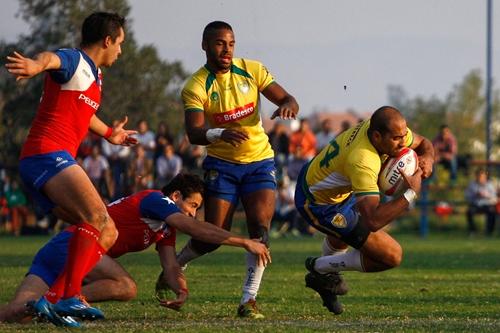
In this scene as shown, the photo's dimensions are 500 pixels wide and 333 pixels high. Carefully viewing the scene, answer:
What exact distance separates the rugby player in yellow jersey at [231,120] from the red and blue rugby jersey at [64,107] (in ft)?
4.86

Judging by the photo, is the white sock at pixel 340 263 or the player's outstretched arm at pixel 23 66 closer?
the player's outstretched arm at pixel 23 66

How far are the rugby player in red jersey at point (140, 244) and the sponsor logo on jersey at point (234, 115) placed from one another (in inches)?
32.6

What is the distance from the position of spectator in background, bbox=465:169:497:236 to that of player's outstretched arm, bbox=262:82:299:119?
1821 cm

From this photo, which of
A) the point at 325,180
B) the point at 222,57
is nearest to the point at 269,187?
the point at 325,180

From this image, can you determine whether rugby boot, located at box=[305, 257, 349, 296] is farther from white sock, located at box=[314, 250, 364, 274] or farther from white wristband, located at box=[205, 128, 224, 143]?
white wristband, located at box=[205, 128, 224, 143]

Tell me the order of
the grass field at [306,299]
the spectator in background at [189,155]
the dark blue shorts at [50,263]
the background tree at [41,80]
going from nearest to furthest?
the grass field at [306,299] → the dark blue shorts at [50,263] → the spectator in background at [189,155] → the background tree at [41,80]

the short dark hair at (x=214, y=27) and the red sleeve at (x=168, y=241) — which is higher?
the short dark hair at (x=214, y=27)

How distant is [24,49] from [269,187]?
2056 centimetres

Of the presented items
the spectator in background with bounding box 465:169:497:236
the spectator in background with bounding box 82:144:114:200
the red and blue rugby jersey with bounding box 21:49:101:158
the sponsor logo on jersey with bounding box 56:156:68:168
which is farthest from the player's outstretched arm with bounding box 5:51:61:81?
the spectator in background with bounding box 465:169:497:236

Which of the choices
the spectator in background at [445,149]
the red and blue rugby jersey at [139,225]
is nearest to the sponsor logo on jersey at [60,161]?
the red and blue rugby jersey at [139,225]

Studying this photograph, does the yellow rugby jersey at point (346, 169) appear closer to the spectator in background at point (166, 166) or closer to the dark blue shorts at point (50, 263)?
the dark blue shorts at point (50, 263)

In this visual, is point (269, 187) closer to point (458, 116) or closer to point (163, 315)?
point (163, 315)

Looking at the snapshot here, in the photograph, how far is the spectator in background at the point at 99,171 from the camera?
2578 cm

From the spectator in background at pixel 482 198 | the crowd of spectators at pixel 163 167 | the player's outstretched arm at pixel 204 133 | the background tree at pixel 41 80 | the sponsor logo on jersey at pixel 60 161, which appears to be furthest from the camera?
the background tree at pixel 41 80
